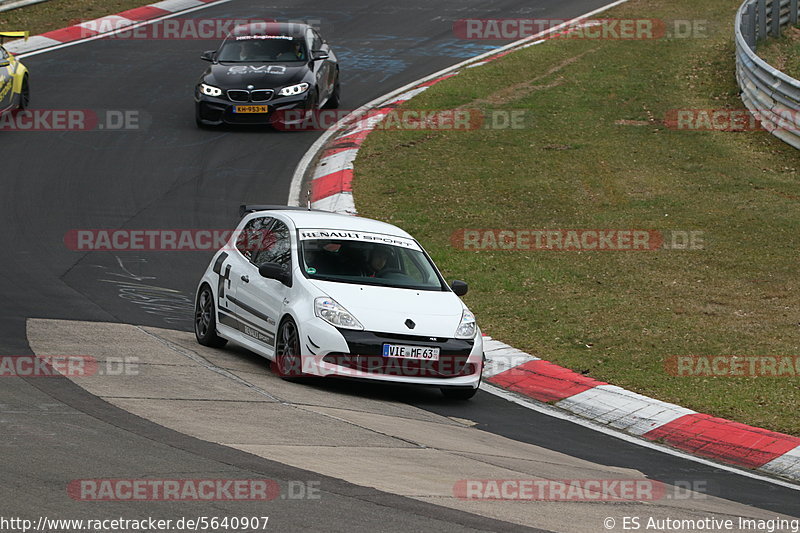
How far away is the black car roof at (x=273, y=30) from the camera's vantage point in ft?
78.8

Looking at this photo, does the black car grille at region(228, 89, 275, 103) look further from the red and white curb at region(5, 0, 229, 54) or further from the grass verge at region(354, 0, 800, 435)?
the red and white curb at region(5, 0, 229, 54)

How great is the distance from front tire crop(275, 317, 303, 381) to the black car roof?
13.5 m

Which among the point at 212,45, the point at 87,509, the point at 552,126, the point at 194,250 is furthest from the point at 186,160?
the point at 87,509

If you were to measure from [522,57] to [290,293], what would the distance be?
59.3ft

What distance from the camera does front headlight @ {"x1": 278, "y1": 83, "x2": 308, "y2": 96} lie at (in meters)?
22.6

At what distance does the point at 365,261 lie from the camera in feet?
39.5

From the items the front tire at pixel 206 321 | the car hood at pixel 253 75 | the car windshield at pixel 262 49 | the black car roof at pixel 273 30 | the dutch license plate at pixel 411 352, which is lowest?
the front tire at pixel 206 321

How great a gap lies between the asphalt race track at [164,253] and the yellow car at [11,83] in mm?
668

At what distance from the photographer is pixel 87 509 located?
6.65 m

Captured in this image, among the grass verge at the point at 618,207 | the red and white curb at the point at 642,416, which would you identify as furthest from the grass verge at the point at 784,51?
the red and white curb at the point at 642,416

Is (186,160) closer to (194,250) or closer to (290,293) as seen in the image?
(194,250)

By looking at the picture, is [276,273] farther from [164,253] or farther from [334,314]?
[164,253]

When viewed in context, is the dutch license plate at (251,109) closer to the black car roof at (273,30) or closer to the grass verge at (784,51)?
the black car roof at (273,30)

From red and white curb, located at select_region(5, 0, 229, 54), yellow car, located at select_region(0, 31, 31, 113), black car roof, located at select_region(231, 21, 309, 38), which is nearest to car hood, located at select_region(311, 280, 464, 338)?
yellow car, located at select_region(0, 31, 31, 113)
